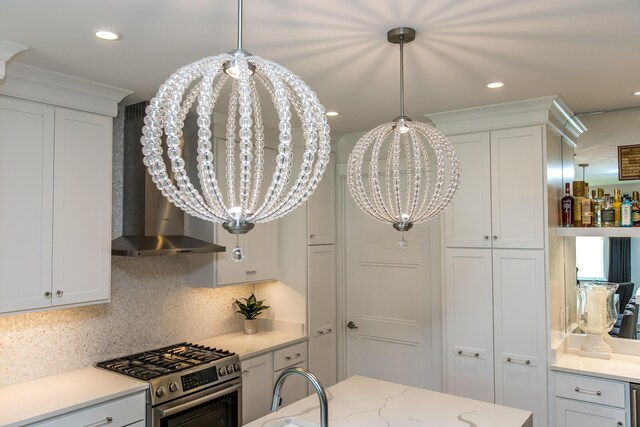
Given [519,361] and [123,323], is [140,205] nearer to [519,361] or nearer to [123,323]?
[123,323]

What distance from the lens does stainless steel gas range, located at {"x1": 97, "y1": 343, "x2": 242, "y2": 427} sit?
2.60 meters

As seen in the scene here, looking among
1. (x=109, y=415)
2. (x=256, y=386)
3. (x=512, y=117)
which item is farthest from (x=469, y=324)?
(x=109, y=415)

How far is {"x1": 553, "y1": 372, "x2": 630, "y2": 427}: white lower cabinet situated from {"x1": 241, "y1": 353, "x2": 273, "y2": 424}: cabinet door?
6.17 feet

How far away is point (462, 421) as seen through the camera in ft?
6.67

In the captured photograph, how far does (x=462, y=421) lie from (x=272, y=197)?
4.96 feet

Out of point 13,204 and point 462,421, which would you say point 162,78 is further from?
point 462,421

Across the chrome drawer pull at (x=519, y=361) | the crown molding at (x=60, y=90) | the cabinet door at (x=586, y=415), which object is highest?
the crown molding at (x=60, y=90)

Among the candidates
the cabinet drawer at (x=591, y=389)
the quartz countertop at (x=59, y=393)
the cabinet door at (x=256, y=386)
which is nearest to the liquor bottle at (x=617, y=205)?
the cabinet drawer at (x=591, y=389)

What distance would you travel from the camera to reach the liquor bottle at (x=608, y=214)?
3090 millimetres

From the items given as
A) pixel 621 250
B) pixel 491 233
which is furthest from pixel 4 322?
pixel 621 250

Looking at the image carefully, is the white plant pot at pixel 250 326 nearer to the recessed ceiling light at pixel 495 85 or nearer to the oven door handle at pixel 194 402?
the oven door handle at pixel 194 402

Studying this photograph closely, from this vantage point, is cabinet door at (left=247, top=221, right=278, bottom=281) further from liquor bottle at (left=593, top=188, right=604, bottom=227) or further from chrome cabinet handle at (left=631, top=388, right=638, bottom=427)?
chrome cabinet handle at (left=631, top=388, right=638, bottom=427)

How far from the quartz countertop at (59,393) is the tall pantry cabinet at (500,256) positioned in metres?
2.06

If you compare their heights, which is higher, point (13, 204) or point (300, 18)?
point (300, 18)
